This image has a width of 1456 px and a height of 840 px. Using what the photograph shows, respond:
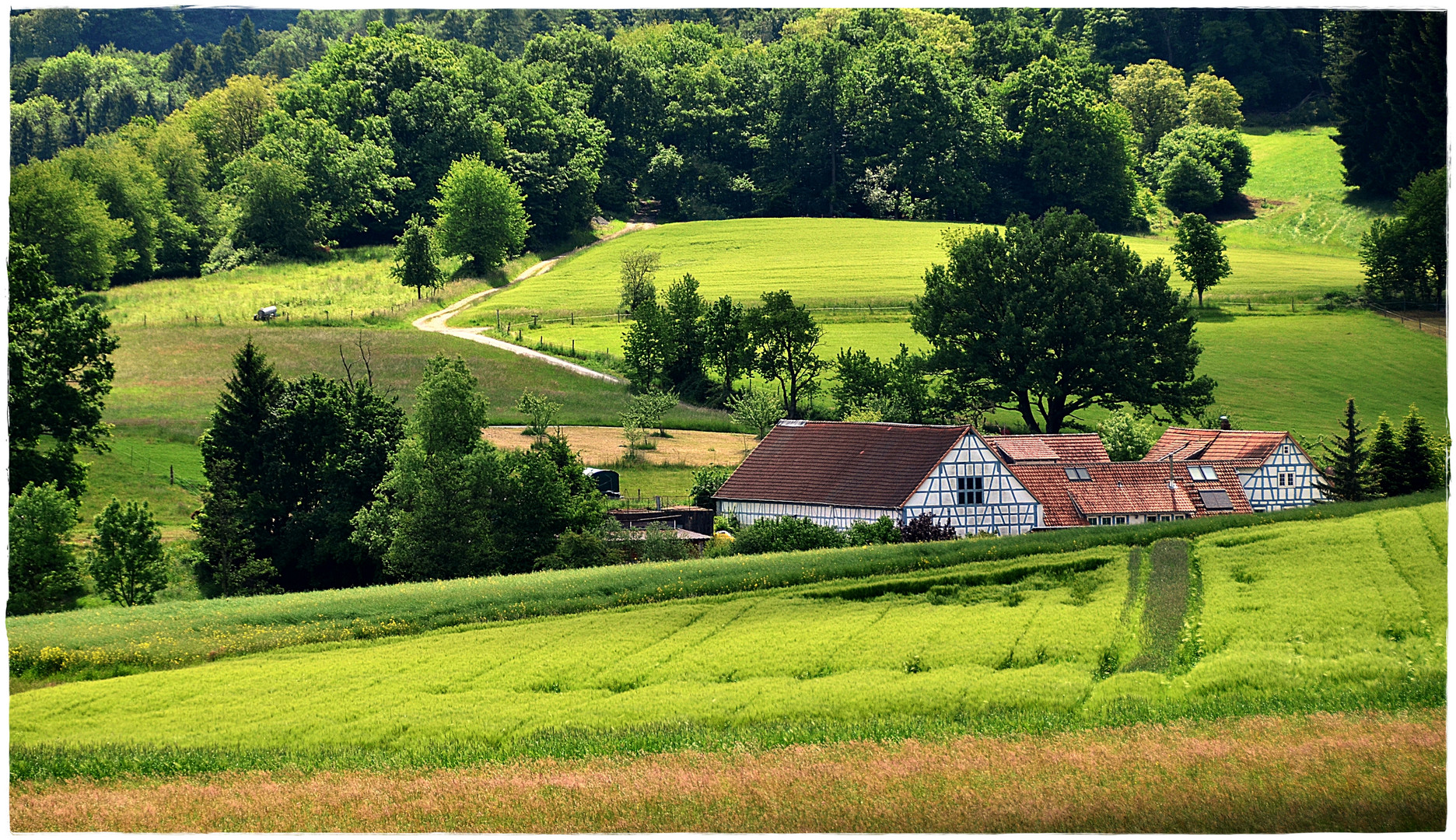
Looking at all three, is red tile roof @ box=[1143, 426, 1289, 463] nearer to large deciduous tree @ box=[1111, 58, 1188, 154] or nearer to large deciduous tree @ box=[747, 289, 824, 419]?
large deciduous tree @ box=[747, 289, 824, 419]

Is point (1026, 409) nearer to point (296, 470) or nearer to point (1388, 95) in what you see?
point (296, 470)

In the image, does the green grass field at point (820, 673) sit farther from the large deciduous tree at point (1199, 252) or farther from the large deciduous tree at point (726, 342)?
the large deciduous tree at point (1199, 252)

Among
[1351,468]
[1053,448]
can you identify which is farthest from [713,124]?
[1351,468]

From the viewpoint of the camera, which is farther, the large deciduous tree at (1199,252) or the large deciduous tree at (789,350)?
the large deciduous tree at (1199,252)

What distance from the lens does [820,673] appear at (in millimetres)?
17484

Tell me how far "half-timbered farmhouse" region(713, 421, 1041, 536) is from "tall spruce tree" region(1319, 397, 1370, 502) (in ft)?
26.8

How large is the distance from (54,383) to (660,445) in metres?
20.5

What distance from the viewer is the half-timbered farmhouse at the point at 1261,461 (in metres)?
37.4

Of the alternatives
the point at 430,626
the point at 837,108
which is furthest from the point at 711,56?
the point at 430,626

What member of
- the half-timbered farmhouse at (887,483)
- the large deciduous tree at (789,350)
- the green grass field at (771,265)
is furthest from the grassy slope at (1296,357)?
the half-timbered farmhouse at (887,483)

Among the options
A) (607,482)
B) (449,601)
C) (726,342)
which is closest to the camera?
(449,601)

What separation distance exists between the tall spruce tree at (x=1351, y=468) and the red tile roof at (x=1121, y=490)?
5.81 m

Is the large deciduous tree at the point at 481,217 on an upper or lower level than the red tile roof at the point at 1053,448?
upper

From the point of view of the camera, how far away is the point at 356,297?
59.3m
